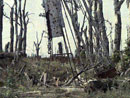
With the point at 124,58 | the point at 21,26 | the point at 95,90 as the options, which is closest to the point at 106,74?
the point at 124,58

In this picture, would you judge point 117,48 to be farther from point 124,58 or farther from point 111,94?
point 111,94

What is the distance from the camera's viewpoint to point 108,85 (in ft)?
22.0

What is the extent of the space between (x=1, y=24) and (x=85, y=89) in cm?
1888

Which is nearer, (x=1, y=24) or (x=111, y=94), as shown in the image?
(x=111, y=94)

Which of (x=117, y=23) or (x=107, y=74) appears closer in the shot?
(x=107, y=74)

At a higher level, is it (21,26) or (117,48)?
(21,26)

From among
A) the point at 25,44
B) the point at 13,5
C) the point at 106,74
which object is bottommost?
Result: the point at 106,74

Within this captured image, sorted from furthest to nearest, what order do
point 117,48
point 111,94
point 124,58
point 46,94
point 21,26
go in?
point 21,26
point 117,48
point 124,58
point 46,94
point 111,94

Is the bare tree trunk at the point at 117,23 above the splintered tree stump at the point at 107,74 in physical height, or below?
above

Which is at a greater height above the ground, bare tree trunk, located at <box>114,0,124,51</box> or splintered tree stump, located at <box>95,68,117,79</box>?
bare tree trunk, located at <box>114,0,124,51</box>

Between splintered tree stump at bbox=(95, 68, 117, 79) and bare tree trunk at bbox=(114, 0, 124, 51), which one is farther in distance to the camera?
bare tree trunk at bbox=(114, 0, 124, 51)

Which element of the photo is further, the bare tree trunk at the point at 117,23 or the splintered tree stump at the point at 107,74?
the bare tree trunk at the point at 117,23

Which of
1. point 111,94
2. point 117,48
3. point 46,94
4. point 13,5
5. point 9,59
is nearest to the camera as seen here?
point 111,94

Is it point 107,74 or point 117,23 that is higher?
point 117,23
